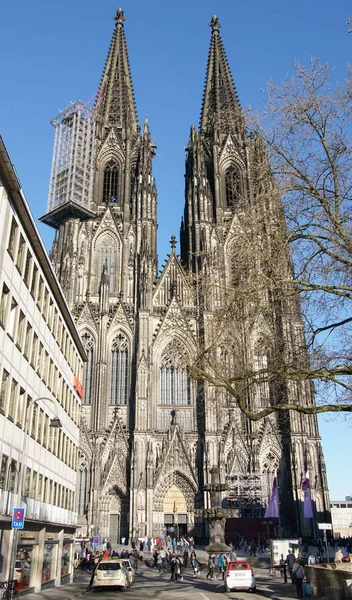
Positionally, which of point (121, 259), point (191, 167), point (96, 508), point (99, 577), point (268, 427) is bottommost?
point (99, 577)

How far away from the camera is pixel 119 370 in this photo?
45.8 metres

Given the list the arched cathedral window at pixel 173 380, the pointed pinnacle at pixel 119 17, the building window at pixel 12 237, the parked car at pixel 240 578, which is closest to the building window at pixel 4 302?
the building window at pixel 12 237

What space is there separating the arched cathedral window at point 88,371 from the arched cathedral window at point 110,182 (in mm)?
14245

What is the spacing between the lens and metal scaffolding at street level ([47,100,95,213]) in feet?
175

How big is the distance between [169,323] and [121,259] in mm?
7240

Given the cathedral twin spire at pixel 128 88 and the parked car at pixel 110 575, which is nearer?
the parked car at pixel 110 575

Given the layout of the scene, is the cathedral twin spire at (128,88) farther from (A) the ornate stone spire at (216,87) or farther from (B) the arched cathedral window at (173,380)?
(B) the arched cathedral window at (173,380)

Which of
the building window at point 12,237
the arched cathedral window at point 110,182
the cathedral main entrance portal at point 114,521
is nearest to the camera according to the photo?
the building window at point 12,237

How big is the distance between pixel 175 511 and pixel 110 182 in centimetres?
3013

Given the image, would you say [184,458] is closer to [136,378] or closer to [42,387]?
[136,378]

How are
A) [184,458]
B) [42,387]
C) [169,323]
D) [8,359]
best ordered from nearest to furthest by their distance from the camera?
[8,359] < [42,387] < [184,458] < [169,323]

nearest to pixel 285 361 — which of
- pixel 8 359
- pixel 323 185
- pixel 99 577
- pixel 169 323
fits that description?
pixel 323 185

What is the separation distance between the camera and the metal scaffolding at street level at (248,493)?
4169cm

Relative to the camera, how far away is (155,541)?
130 ft
